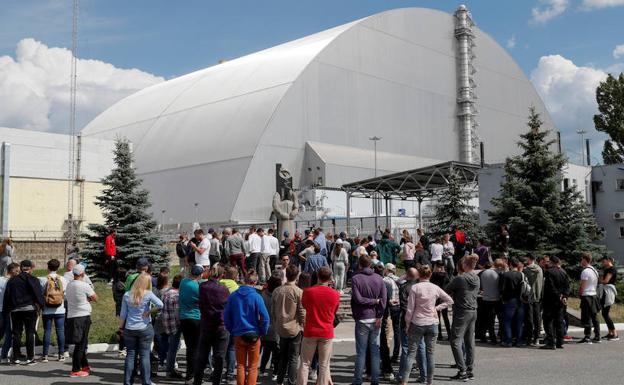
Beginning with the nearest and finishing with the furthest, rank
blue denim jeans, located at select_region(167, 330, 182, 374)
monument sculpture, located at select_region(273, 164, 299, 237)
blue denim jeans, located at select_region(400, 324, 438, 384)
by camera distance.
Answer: blue denim jeans, located at select_region(400, 324, 438, 384) → blue denim jeans, located at select_region(167, 330, 182, 374) → monument sculpture, located at select_region(273, 164, 299, 237)

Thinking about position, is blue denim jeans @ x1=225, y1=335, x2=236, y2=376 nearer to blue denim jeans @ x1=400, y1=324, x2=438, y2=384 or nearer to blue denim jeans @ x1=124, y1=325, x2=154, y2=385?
blue denim jeans @ x1=124, y1=325, x2=154, y2=385

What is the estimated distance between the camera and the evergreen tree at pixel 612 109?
4725 cm

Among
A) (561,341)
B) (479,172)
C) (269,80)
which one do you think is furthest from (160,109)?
(561,341)

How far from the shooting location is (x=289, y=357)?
28.0 feet

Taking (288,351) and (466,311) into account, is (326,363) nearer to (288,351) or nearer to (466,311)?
(288,351)

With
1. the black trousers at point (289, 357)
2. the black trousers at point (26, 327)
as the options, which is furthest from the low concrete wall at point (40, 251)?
the black trousers at point (289, 357)

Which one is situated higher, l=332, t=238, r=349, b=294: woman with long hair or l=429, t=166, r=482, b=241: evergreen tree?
l=429, t=166, r=482, b=241: evergreen tree

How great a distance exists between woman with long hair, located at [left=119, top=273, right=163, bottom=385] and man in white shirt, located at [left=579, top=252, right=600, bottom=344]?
27.6 feet

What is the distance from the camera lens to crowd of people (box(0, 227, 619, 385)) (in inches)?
321

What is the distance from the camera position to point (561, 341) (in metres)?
12.3

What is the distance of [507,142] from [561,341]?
47.6m

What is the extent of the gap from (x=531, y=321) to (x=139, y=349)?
7.63 metres

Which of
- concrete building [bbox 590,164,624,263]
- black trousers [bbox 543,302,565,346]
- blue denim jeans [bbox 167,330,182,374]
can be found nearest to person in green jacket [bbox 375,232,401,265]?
black trousers [bbox 543,302,565,346]

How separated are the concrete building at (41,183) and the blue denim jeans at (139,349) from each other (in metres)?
34.0
